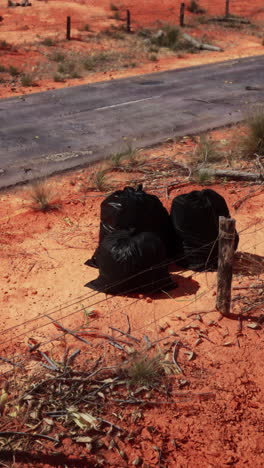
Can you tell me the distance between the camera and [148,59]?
2239 centimetres

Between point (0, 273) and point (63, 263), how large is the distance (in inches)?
31.6

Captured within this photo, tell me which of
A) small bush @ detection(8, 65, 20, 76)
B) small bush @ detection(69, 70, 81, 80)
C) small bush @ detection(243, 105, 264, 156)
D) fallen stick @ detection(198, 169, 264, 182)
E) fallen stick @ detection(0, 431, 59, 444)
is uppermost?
small bush @ detection(243, 105, 264, 156)

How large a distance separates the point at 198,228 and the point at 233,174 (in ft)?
10.1

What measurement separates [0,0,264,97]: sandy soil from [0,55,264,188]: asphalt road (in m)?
1.89

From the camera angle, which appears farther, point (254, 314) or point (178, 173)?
point (178, 173)

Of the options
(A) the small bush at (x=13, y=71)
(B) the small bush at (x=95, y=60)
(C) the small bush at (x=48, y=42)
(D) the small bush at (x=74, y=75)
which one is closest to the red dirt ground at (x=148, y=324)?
(D) the small bush at (x=74, y=75)

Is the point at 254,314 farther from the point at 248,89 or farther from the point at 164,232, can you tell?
the point at 248,89

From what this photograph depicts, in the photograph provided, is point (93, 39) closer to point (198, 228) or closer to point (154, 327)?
point (198, 228)

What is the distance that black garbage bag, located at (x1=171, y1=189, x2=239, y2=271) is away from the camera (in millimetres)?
7195

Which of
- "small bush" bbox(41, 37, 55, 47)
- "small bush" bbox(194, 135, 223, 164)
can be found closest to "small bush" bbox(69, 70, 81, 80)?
"small bush" bbox(41, 37, 55, 47)

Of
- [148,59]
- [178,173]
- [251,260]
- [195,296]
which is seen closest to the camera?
[195,296]

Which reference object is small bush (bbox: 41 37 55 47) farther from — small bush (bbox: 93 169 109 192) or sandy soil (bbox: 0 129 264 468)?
sandy soil (bbox: 0 129 264 468)

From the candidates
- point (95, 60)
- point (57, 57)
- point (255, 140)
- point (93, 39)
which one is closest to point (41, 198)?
point (255, 140)

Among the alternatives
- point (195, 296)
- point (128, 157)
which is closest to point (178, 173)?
point (128, 157)
